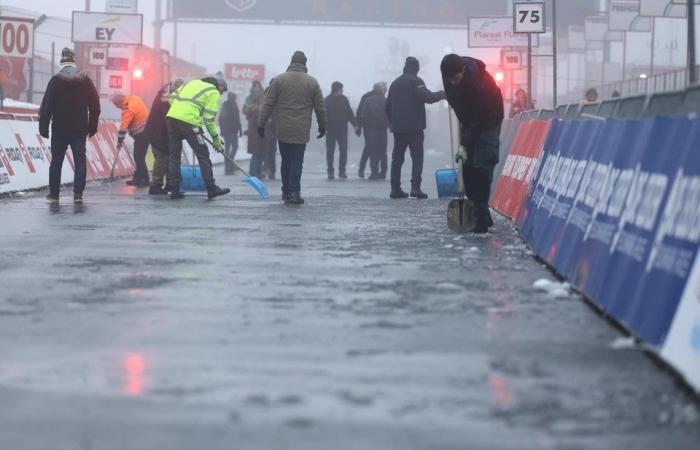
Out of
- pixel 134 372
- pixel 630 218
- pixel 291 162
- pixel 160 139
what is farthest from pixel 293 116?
pixel 134 372

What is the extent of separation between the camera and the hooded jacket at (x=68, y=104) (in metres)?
18.1

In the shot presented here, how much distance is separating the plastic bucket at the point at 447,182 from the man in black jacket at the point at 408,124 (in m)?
0.23

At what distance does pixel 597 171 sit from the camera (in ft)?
32.4

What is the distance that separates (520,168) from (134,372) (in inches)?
384

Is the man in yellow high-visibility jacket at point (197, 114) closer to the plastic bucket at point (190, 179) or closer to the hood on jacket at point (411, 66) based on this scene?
Answer: the plastic bucket at point (190, 179)

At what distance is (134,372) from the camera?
6496mm

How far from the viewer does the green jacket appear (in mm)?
19344

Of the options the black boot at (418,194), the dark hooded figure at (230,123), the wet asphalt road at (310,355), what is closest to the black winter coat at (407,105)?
the black boot at (418,194)

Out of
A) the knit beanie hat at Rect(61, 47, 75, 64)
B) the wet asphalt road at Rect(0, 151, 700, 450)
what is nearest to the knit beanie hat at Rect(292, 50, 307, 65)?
the knit beanie hat at Rect(61, 47, 75, 64)

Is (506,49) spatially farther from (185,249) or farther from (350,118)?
(185,249)

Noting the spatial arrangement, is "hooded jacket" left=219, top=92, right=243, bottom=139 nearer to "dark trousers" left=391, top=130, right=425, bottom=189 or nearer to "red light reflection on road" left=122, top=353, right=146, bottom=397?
"dark trousers" left=391, top=130, right=425, bottom=189

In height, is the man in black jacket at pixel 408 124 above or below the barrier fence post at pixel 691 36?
below

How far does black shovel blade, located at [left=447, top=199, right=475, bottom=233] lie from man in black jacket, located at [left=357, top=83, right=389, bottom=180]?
14.8 meters

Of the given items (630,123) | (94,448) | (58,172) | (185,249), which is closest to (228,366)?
(94,448)
